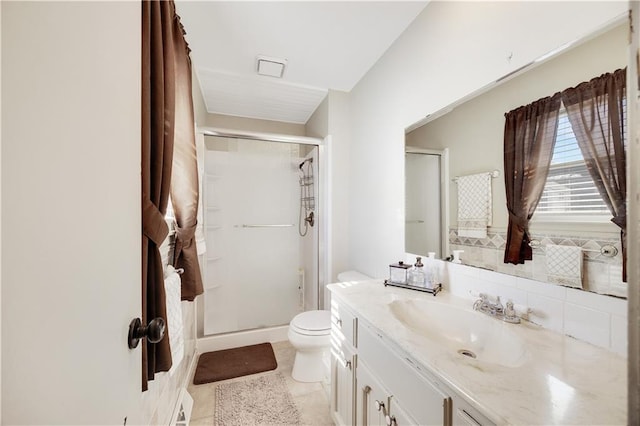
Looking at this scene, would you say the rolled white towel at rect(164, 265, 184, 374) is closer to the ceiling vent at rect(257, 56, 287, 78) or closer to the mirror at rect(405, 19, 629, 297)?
the mirror at rect(405, 19, 629, 297)

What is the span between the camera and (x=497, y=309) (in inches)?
39.8

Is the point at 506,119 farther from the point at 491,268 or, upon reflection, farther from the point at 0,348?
the point at 0,348

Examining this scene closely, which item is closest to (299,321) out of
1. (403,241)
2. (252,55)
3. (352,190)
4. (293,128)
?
(403,241)

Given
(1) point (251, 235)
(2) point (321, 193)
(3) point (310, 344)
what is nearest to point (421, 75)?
(2) point (321, 193)

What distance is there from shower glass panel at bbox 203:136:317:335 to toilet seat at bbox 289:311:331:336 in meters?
0.59

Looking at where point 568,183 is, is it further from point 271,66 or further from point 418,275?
point 271,66

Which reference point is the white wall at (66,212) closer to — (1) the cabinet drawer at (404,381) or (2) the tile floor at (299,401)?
(1) the cabinet drawer at (404,381)

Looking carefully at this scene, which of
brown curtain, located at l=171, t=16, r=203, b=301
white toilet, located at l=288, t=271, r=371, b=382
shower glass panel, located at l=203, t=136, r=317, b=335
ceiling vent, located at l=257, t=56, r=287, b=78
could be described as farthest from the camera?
shower glass panel, located at l=203, t=136, r=317, b=335

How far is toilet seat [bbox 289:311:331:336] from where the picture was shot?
5.96ft

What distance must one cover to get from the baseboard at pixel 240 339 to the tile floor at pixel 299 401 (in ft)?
1.32

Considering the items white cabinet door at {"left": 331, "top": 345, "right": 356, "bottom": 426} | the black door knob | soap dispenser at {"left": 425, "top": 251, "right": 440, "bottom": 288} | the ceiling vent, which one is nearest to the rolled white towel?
the black door knob

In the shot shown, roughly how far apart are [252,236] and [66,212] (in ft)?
7.89

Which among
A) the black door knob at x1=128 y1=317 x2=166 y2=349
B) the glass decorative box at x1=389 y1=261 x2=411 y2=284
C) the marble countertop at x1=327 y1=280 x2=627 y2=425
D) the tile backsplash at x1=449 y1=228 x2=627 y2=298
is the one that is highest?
the tile backsplash at x1=449 y1=228 x2=627 y2=298

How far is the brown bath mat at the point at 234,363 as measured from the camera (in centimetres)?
194
